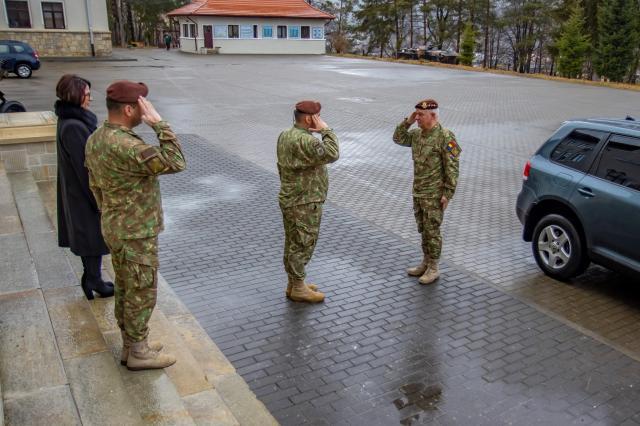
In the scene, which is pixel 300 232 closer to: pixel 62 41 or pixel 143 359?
pixel 143 359

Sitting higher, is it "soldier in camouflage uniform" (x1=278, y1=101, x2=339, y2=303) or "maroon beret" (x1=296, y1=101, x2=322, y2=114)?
"maroon beret" (x1=296, y1=101, x2=322, y2=114)

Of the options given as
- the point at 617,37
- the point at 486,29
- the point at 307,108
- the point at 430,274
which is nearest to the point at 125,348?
the point at 307,108

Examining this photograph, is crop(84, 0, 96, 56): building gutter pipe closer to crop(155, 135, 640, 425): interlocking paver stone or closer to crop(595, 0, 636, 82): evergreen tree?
crop(595, 0, 636, 82): evergreen tree

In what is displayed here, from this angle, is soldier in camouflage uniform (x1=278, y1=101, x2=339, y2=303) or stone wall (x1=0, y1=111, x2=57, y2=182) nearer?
soldier in camouflage uniform (x1=278, y1=101, x2=339, y2=303)

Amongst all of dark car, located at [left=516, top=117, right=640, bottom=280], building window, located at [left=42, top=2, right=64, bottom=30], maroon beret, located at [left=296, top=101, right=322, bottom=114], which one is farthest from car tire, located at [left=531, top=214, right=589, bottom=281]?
building window, located at [left=42, top=2, right=64, bottom=30]

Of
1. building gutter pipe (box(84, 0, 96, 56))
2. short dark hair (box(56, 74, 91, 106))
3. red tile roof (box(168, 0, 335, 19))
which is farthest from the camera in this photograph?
red tile roof (box(168, 0, 335, 19))

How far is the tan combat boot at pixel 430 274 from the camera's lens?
20.3 ft

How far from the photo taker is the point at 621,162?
5898 millimetres

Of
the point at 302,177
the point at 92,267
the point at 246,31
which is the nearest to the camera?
the point at 92,267

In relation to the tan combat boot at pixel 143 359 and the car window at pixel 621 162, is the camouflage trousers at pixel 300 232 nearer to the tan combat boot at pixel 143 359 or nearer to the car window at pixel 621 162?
the tan combat boot at pixel 143 359

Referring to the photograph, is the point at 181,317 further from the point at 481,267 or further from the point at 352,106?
the point at 352,106

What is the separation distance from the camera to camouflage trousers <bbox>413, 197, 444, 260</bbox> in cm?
Answer: 591

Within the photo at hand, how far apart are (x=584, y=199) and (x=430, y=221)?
160 centimetres

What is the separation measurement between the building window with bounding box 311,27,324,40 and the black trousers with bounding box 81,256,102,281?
49.9 m
